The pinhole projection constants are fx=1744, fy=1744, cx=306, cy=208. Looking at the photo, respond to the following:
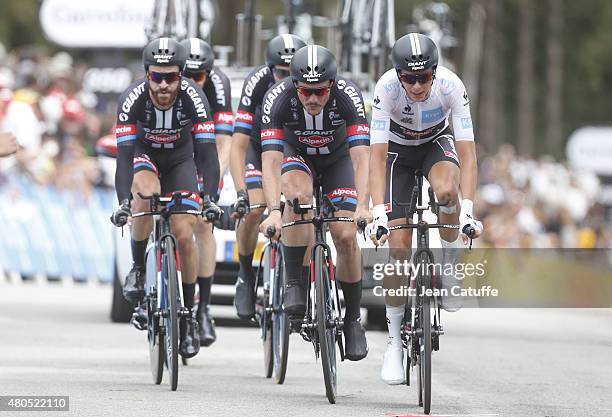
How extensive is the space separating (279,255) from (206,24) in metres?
7.55

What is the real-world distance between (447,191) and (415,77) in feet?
2.57

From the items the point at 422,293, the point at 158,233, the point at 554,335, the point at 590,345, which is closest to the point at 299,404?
the point at 422,293

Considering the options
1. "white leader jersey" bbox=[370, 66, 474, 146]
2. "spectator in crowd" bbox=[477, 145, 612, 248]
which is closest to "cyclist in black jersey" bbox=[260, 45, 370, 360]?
"white leader jersey" bbox=[370, 66, 474, 146]

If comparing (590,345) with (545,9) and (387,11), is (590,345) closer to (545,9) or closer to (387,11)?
(387,11)

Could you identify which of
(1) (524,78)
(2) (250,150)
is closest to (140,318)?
(2) (250,150)

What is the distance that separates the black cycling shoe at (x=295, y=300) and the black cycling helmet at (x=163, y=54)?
165cm

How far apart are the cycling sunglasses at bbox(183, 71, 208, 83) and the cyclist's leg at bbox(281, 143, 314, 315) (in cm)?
203

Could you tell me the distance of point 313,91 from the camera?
1066 cm

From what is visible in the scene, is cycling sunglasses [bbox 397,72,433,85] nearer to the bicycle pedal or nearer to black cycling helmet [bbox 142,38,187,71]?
black cycling helmet [bbox 142,38,187,71]

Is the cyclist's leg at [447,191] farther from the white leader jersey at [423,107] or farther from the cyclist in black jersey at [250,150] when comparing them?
the cyclist in black jersey at [250,150]

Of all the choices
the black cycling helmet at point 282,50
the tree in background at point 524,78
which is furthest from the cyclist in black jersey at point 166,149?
the tree in background at point 524,78

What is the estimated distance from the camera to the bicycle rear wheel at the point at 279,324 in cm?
1132

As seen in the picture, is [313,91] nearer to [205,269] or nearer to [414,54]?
[414,54]

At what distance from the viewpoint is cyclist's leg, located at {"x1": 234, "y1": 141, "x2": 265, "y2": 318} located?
1262 cm
